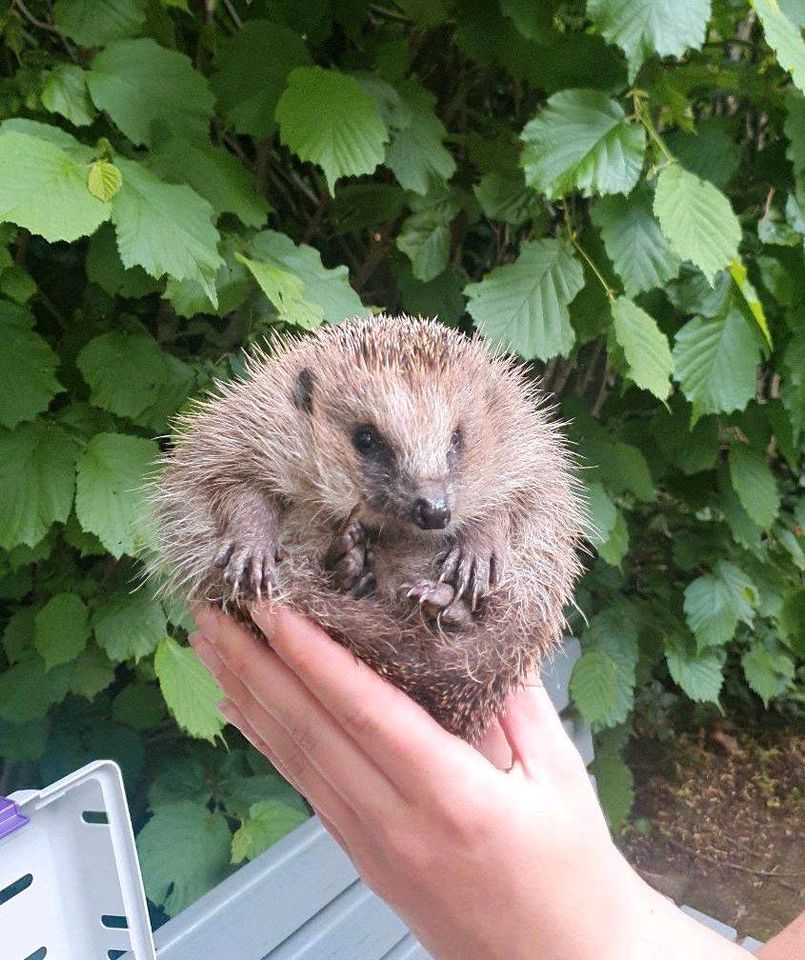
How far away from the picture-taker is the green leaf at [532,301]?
1188mm

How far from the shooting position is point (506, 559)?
3.03 ft

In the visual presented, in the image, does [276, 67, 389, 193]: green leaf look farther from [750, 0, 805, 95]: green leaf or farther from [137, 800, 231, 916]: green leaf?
[137, 800, 231, 916]: green leaf

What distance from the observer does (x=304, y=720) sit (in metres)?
0.82

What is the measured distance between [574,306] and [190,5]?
79cm

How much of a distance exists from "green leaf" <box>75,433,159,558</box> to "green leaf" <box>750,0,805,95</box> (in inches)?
36.2

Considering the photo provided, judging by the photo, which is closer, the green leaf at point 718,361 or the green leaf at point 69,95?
the green leaf at point 69,95

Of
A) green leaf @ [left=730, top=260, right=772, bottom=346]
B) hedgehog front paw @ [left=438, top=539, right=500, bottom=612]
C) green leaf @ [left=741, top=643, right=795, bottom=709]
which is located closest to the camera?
hedgehog front paw @ [left=438, top=539, right=500, bottom=612]

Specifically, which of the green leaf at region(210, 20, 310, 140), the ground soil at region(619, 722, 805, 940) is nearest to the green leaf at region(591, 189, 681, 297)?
the green leaf at region(210, 20, 310, 140)

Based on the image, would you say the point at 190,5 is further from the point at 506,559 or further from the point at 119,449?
the point at 506,559

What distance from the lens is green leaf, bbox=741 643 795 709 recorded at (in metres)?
2.07

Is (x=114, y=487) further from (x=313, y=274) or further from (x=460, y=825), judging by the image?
(x=460, y=825)

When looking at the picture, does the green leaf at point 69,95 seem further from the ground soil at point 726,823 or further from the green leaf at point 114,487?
the ground soil at point 726,823

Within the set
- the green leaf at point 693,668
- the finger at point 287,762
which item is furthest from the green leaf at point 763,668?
the finger at point 287,762

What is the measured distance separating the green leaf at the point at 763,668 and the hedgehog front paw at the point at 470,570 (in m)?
1.44
